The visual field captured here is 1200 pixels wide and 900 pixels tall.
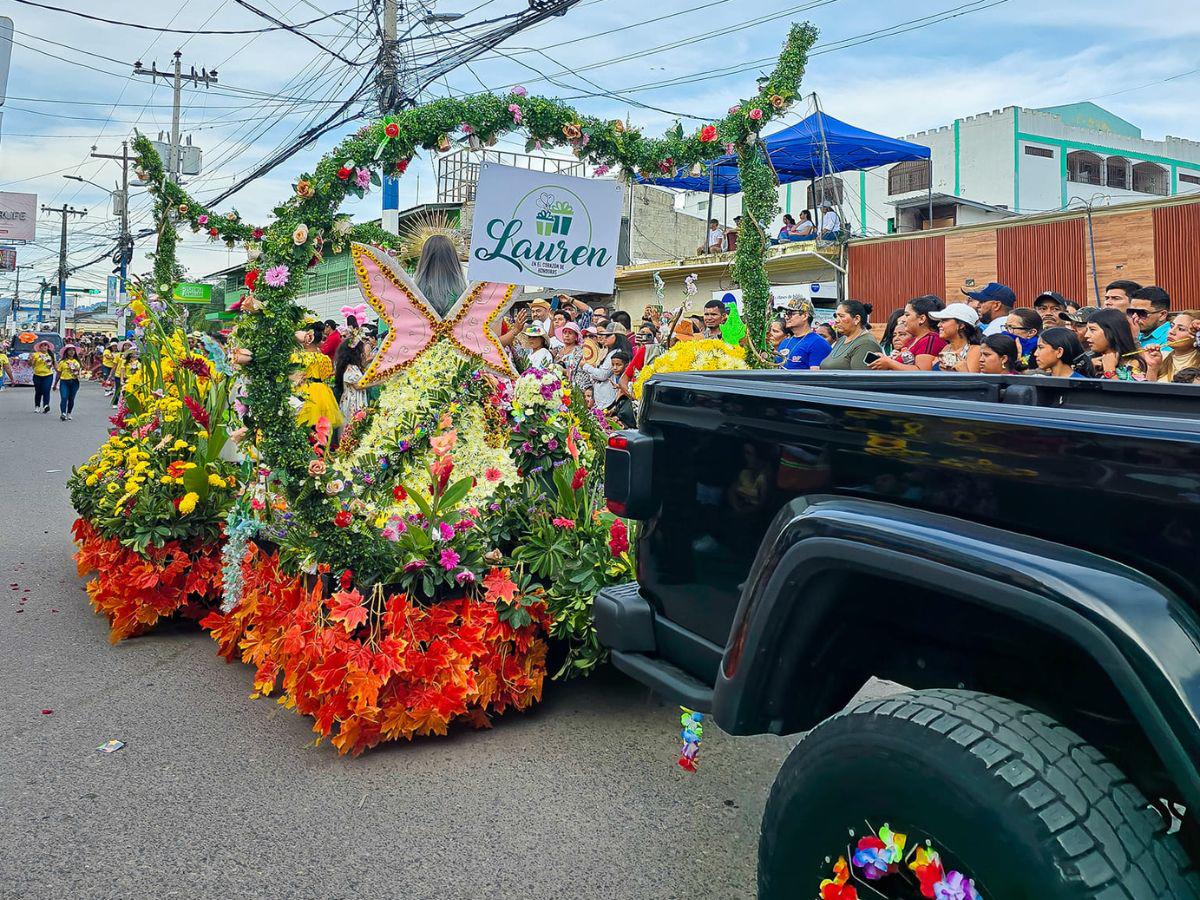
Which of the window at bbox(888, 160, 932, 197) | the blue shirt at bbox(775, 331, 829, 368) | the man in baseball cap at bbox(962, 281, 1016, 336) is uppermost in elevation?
the window at bbox(888, 160, 932, 197)

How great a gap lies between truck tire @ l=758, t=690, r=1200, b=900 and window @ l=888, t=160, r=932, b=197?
31.3 metres

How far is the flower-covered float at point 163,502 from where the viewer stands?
5348 mm

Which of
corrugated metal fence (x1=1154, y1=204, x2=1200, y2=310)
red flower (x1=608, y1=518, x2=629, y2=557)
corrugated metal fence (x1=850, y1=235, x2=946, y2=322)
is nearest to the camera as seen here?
red flower (x1=608, y1=518, x2=629, y2=557)

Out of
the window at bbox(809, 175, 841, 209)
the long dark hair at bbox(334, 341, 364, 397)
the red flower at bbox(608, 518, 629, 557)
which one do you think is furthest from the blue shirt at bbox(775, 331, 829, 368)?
the window at bbox(809, 175, 841, 209)

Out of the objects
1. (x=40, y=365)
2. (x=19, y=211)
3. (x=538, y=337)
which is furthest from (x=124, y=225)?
(x=538, y=337)

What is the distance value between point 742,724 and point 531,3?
12054 millimetres

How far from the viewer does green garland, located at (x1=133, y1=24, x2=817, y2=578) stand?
420 centimetres

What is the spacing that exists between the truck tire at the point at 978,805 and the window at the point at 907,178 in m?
31.3

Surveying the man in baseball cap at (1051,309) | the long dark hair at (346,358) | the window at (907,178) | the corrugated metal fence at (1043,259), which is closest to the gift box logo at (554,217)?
the long dark hair at (346,358)

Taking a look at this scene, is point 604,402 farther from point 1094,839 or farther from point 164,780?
point 1094,839

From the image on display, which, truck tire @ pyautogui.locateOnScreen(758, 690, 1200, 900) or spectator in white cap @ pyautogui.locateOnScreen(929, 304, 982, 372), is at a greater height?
spectator in white cap @ pyautogui.locateOnScreen(929, 304, 982, 372)

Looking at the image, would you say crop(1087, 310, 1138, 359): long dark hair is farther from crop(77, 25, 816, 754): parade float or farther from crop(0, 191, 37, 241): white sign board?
crop(0, 191, 37, 241): white sign board

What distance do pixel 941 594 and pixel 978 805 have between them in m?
0.39

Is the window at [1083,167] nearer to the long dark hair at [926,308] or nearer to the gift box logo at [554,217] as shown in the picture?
the long dark hair at [926,308]
